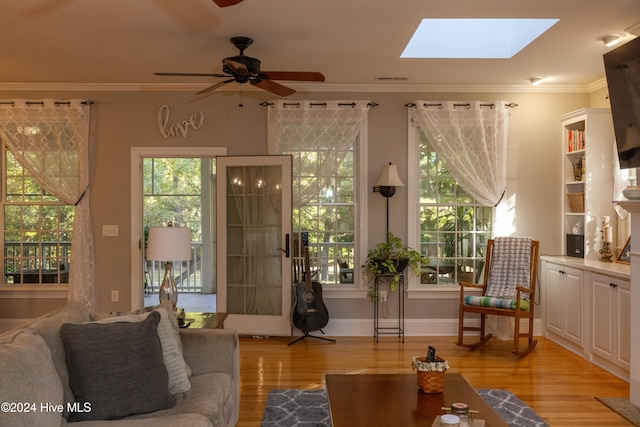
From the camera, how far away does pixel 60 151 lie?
590cm

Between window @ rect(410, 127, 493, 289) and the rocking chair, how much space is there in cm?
38

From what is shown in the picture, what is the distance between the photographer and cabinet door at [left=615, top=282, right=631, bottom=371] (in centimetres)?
427

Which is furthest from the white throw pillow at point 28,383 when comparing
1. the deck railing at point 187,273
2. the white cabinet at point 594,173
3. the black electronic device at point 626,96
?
the deck railing at point 187,273

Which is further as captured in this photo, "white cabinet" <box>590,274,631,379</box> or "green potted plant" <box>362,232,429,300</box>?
"green potted plant" <box>362,232,429,300</box>

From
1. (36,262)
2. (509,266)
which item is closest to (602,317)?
(509,266)

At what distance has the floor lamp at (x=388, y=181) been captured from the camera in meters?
5.74

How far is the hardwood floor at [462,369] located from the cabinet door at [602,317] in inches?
7.7

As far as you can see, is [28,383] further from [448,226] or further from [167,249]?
[448,226]

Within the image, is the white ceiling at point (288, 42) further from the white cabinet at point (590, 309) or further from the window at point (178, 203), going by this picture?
the window at point (178, 203)

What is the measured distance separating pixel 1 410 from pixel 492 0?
343cm

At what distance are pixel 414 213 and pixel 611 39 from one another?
2.52 meters

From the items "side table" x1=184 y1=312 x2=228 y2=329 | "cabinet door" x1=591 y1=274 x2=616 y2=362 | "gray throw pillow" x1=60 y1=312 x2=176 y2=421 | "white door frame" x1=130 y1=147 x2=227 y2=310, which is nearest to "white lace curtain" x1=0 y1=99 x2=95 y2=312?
"white door frame" x1=130 y1=147 x2=227 y2=310

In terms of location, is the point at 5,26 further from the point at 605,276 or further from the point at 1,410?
the point at 605,276

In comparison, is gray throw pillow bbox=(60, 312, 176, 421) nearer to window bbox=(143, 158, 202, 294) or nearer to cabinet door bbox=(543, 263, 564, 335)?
cabinet door bbox=(543, 263, 564, 335)
